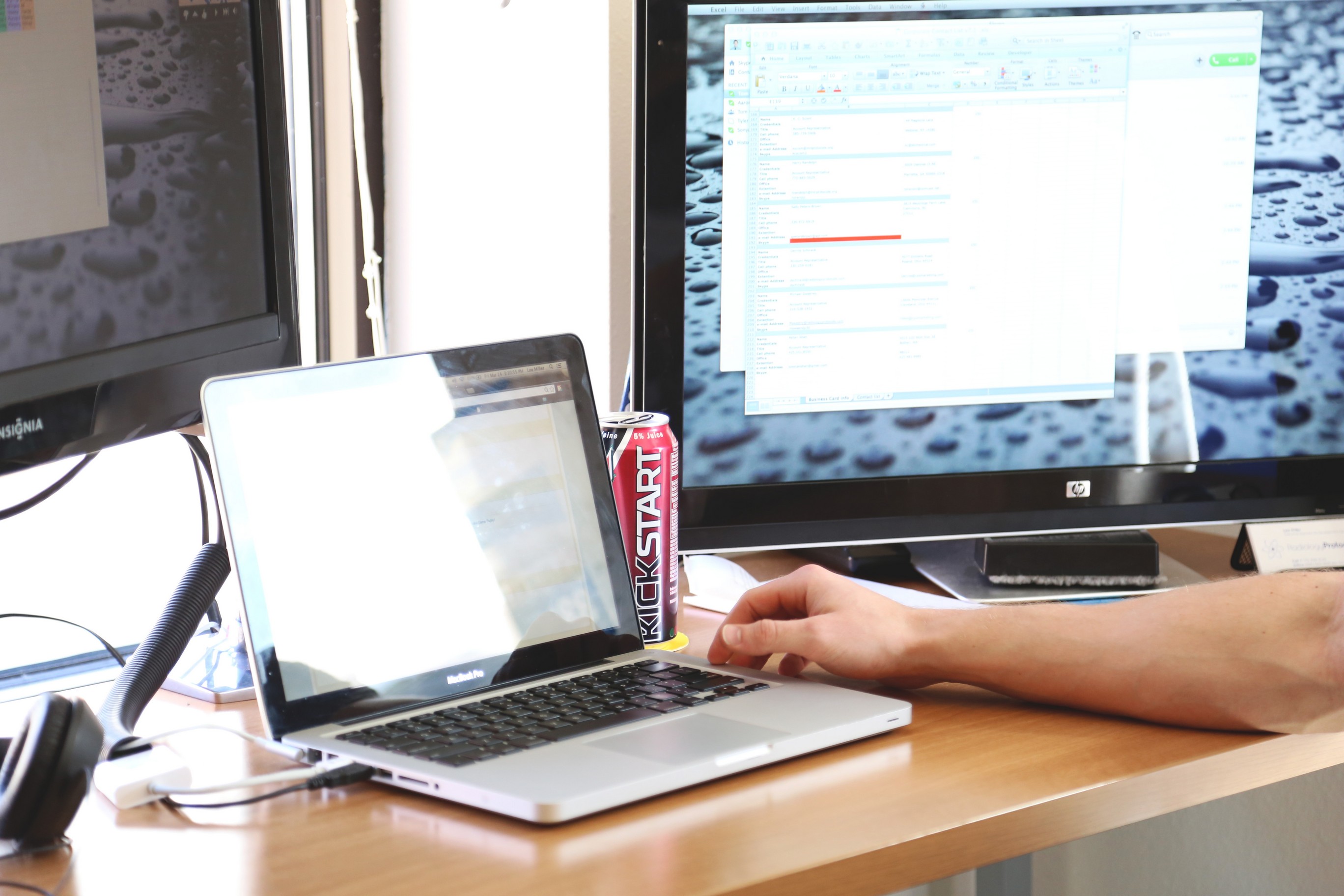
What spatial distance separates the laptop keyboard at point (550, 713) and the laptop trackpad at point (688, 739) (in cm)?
2

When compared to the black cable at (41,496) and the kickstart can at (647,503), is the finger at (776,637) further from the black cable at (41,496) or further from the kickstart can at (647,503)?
the black cable at (41,496)

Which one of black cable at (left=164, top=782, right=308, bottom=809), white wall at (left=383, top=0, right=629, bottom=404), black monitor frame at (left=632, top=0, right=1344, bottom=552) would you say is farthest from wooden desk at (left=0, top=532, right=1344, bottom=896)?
white wall at (left=383, top=0, right=629, bottom=404)

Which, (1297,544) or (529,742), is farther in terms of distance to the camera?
(1297,544)

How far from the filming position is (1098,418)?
1135mm

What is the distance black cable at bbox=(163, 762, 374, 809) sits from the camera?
653 mm

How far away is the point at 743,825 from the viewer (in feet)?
2.04

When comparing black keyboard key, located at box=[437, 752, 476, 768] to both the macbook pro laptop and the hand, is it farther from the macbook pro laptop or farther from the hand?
the hand

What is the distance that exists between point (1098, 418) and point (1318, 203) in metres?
0.27

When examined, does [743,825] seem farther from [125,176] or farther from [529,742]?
[125,176]

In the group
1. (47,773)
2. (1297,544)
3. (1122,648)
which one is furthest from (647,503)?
(1297,544)

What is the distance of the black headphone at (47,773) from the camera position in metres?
0.58

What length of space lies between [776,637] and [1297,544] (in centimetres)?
62

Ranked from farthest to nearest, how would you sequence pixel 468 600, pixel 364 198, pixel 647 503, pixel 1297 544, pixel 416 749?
pixel 364 198 → pixel 1297 544 → pixel 647 503 → pixel 468 600 → pixel 416 749

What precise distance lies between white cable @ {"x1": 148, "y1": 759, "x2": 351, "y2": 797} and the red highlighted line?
0.57 m
